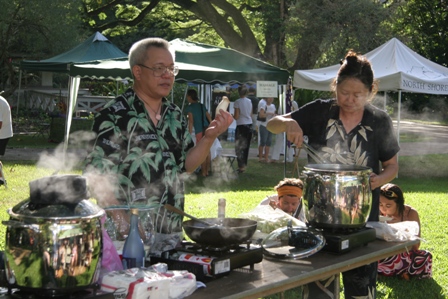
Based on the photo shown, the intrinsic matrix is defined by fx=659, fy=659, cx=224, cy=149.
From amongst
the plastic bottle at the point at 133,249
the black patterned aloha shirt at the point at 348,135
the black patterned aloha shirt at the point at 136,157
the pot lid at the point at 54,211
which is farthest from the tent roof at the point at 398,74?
the pot lid at the point at 54,211

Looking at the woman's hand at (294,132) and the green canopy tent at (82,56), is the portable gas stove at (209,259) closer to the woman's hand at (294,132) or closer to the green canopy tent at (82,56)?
the woman's hand at (294,132)

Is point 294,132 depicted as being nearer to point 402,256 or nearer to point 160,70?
point 160,70

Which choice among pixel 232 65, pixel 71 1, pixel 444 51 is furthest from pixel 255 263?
pixel 444 51

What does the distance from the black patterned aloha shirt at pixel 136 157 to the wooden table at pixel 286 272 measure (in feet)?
1.92

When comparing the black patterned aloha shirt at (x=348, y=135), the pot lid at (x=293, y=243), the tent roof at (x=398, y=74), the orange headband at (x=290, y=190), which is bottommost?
the orange headband at (x=290, y=190)

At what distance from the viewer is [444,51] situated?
2750 cm

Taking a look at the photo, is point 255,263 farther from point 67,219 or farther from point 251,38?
point 251,38

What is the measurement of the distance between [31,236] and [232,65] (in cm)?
998

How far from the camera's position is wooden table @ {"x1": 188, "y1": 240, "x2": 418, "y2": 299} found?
7.76 feet

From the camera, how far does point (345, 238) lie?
9.83ft

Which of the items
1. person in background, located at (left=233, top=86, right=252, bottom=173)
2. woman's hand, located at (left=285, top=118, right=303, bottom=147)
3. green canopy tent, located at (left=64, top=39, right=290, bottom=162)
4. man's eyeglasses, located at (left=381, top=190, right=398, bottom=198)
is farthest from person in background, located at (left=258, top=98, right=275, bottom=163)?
woman's hand, located at (left=285, top=118, right=303, bottom=147)

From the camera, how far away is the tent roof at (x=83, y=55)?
51.2 ft

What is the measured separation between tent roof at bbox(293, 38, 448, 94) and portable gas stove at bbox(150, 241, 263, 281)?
32.0 ft

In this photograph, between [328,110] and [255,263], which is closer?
[255,263]
